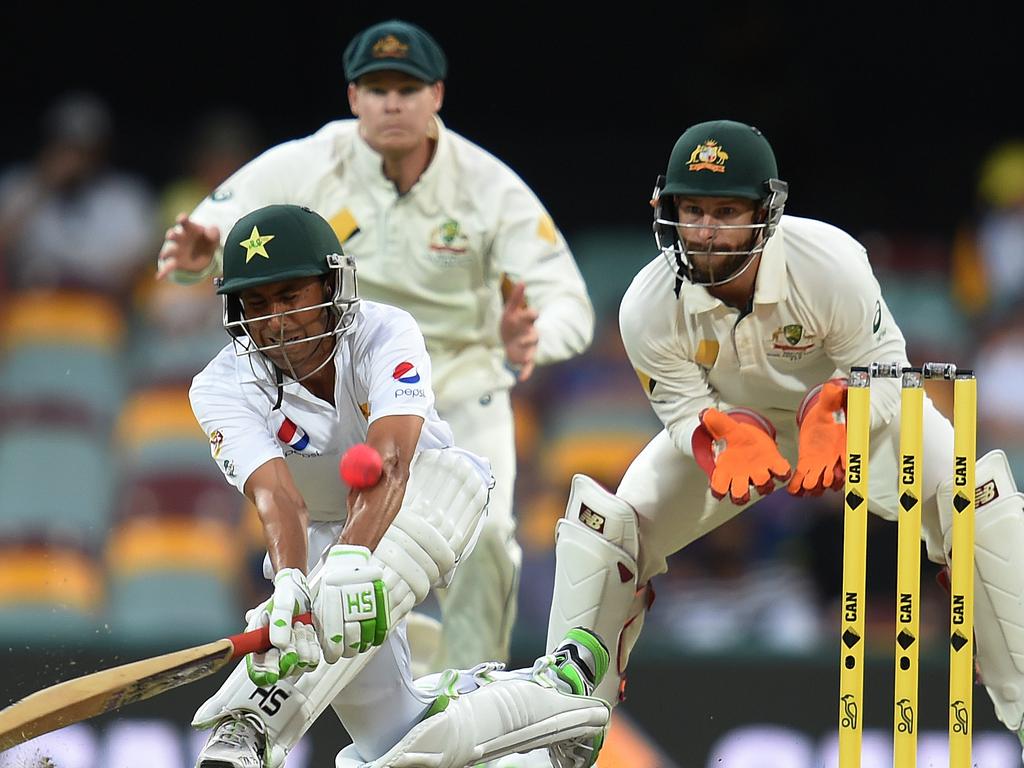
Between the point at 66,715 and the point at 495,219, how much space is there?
7.38 ft

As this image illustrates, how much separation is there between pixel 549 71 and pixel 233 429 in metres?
4.73

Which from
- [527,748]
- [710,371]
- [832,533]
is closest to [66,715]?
[527,748]

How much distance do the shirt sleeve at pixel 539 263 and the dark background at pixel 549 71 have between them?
2.87 metres

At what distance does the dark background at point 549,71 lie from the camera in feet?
26.3

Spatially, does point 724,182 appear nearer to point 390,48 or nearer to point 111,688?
point 390,48

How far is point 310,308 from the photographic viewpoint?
11.8 feet

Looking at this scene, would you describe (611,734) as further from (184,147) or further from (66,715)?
(184,147)

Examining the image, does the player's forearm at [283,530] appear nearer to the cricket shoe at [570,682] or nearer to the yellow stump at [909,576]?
the cricket shoe at [570,682]

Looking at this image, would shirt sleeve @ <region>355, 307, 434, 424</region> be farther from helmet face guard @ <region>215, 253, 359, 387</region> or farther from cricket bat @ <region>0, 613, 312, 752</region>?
cricket bat @ <region>0, 613, 312, 752</region>

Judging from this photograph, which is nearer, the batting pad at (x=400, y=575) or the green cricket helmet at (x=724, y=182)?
the batting pad at (x=400, y=575)

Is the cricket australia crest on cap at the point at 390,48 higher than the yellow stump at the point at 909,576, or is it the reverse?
the cricket australia crest on cap at the point at 390,48

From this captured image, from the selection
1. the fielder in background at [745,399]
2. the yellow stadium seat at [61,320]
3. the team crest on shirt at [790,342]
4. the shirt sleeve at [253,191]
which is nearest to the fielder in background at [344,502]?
the fielder in background at [745,399]

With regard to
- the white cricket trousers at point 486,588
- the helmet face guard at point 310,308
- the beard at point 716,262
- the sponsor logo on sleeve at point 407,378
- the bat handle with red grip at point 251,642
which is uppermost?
the beard at point 716,262

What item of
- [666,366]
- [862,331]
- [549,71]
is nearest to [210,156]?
[549,71]
